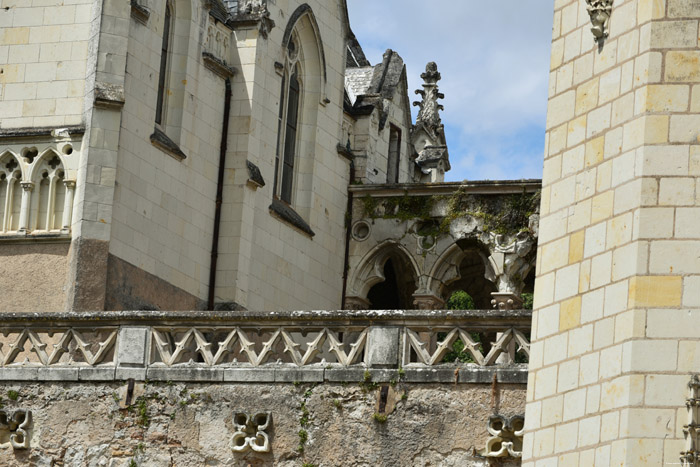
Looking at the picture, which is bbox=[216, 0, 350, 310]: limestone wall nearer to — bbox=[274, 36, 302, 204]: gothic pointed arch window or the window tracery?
→ bbox=[274, 36, 302, 204]: gothic pointed arch window

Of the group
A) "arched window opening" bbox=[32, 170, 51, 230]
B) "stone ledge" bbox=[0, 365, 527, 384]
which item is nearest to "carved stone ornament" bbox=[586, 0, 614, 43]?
"stone ledge" bbox=[0, 365, 527, 384]

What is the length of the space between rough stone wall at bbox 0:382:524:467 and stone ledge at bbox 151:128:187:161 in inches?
243

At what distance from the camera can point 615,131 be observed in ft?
41.8

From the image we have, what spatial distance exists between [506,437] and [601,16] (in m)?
4.84

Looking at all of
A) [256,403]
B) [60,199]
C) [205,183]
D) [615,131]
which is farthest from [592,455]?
[205,183]

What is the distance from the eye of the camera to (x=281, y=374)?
17.2m

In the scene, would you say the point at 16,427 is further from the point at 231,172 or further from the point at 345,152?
the point at 345,152

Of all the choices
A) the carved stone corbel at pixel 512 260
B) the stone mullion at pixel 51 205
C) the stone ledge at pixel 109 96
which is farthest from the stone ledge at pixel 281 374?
the carved stone corbel at pixel 512 260

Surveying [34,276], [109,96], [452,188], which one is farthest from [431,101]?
[34,276]

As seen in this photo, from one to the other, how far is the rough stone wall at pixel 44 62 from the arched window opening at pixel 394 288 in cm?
905

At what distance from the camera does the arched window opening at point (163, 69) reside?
79.4 ft

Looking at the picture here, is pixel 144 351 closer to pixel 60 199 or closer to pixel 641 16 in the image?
pixel 60 199

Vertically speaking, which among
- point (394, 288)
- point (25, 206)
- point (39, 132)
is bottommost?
point (25, 206)

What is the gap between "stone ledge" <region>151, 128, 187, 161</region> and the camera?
23.4m
